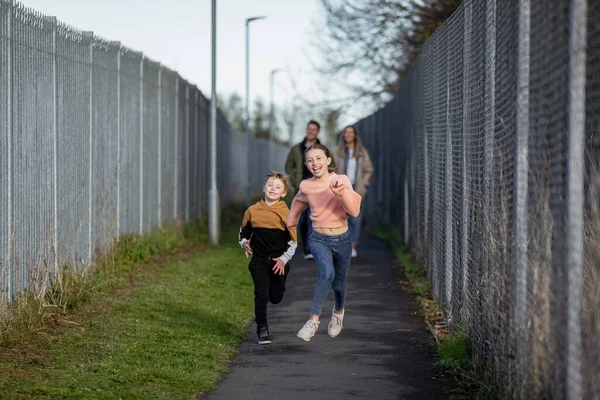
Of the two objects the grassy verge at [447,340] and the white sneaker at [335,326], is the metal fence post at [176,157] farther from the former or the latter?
the white sneaker at [335,326]

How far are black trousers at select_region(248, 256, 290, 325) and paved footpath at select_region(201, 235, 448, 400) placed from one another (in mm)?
281

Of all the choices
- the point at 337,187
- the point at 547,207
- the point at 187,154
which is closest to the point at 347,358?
the point at 337,187

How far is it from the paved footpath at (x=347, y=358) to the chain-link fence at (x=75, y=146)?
2199 mm

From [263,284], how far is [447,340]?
5.10 feet

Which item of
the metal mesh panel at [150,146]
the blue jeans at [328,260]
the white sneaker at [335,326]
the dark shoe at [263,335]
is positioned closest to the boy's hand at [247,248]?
the blue jeans at [328,260]

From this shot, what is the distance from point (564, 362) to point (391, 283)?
769 centimetres

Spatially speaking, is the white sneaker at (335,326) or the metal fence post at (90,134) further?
the metal fence post at (90,134)

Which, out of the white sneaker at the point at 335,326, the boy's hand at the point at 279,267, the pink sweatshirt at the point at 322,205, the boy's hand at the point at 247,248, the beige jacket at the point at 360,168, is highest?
the beige jacket at the point at 360,168

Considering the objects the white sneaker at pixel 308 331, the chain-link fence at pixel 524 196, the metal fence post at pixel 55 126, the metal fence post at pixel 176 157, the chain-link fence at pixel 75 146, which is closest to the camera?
the chain-link fence at pixel 524 196

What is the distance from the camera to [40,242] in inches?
393

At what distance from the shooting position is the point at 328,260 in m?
8.62

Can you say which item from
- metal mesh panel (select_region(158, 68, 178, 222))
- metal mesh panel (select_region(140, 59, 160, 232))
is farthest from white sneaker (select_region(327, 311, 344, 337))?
metal mesh panel (select_region(158, 68, 178, 222))

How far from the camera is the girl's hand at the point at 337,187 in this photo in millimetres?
8164

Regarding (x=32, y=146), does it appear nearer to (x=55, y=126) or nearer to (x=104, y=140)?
(x=55, y=126)
